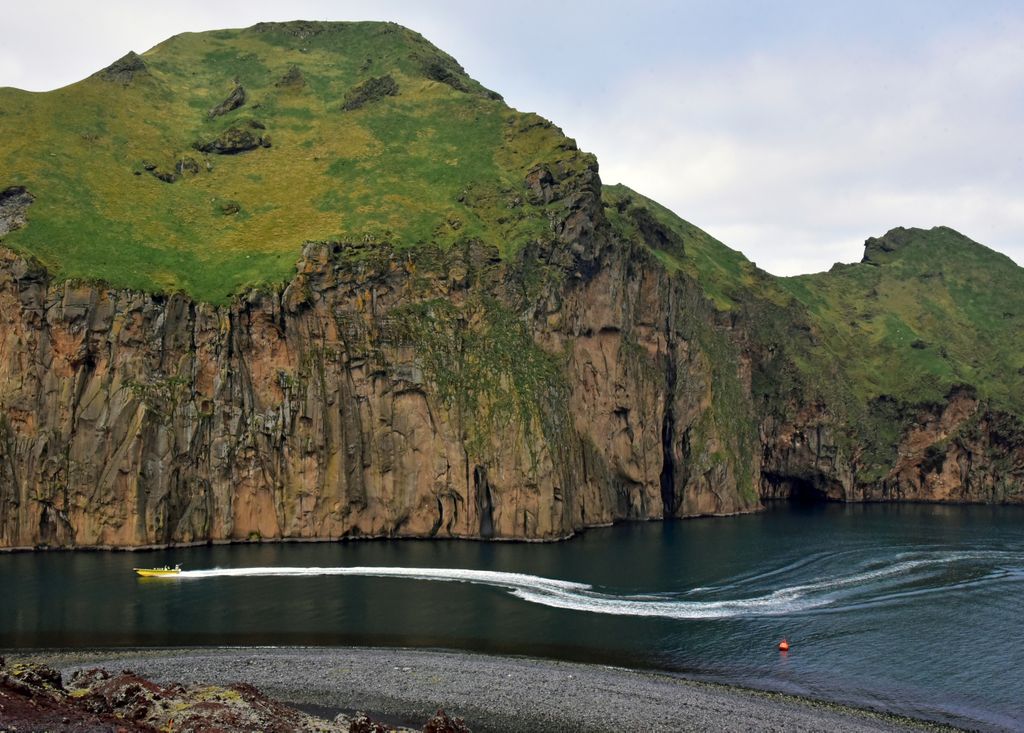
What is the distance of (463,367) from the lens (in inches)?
5187

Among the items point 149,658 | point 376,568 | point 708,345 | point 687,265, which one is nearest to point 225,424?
point 376,568

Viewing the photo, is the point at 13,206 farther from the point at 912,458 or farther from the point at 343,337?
the point at 912,458

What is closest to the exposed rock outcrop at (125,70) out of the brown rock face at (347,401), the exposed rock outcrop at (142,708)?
the brown rock face at (347,401)

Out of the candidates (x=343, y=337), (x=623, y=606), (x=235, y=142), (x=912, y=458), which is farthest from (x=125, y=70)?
(x=912, y=458)

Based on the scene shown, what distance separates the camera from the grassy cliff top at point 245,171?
13025 cm

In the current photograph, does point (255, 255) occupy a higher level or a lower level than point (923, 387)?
higher

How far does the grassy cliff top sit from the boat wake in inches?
2127

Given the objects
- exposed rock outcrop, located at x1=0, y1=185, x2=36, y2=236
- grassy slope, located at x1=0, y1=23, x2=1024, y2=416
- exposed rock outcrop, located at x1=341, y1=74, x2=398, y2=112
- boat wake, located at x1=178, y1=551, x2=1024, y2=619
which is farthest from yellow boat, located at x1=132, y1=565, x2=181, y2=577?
exposed rock outcrop, located at x1=341, y1=74, x2=398, y2=112

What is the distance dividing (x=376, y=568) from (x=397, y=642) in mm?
27368

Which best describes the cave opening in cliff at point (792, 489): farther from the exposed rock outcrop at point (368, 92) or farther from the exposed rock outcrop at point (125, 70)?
the exposed rock outcrop at point (125, 70)

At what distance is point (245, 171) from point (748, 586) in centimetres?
11841

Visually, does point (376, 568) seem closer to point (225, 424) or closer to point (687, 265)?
point (225, 424)

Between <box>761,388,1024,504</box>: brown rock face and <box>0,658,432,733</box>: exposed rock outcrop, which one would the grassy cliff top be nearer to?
<box>0,658,432,733</box>: exposed rock outcrop

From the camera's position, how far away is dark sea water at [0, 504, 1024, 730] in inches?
2692
